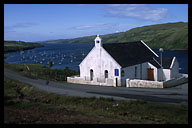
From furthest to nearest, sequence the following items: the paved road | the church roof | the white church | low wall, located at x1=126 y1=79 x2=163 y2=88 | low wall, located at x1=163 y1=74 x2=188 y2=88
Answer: the church roof, the white church, low wall, located at x1=163 y1=74 x2=188 y2=88, low wall, located at x1=126 y1=79 x2=163 y2=88, the paved road

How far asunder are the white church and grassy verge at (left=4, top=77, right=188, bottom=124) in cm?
964

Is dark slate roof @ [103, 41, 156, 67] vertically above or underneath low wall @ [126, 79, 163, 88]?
above

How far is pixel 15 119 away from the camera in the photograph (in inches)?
597

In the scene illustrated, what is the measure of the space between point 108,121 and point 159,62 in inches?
913

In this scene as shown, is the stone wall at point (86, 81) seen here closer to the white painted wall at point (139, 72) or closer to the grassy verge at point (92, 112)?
the white painted wall at point (139, 72)

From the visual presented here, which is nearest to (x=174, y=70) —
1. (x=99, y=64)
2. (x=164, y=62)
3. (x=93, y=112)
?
(x=164, y=62)

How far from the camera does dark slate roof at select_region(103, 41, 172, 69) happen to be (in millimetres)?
33428

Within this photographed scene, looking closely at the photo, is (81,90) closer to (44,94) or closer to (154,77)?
(44,94)

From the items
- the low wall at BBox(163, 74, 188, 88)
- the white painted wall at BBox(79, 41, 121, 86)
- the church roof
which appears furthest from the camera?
the church roof

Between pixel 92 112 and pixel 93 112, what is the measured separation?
0.09m

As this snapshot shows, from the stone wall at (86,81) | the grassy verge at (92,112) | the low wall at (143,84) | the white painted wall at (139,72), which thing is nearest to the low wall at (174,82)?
the low wall at (143,84)

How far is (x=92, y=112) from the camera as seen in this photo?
18.7 meters

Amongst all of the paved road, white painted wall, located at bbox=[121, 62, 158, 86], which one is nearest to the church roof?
white painted wall, located at bbox=[121, 62, 158, 86]

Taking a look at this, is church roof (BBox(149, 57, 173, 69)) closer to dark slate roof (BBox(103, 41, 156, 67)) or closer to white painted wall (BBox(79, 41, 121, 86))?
dark slate roof (BBox(103, 41, 156, 67))
